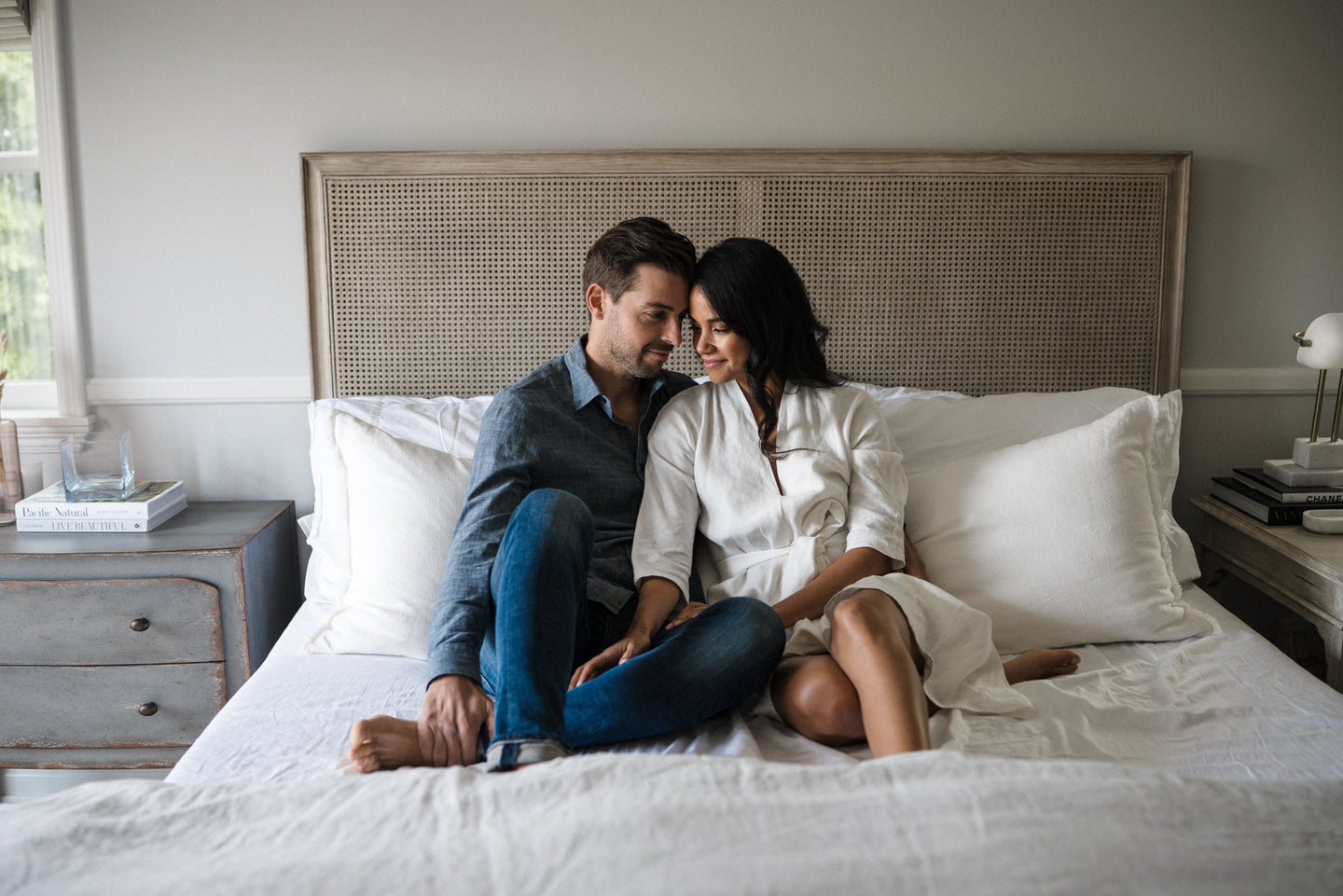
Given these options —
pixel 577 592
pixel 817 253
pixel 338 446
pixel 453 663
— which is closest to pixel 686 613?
pixel 577 592

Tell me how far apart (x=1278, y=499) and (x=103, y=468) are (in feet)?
8.44

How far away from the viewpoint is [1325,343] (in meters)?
2.00

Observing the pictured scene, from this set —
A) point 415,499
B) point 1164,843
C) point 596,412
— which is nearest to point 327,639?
point 415,499

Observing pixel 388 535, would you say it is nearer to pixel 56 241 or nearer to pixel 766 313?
pixel 766 313

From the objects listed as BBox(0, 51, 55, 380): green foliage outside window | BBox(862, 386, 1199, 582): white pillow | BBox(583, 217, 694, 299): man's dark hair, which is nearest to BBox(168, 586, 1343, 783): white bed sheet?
BBox(862, 386, 1199, 582): white pillow

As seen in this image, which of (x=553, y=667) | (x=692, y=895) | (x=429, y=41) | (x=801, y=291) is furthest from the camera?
(x=429, y=41)

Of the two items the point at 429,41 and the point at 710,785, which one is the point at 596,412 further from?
the point at 429,41

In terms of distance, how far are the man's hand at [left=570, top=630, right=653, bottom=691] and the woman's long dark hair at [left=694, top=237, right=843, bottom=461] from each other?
43 cm

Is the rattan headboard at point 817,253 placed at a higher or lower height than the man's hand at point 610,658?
higher

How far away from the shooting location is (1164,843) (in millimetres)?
861

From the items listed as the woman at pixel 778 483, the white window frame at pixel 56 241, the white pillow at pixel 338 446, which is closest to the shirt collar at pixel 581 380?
the woman at pixel 778 483

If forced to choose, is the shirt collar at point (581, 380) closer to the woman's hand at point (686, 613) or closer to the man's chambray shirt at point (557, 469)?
the man's chambray shirt at point (557, 469)

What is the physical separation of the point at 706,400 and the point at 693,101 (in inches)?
33.9

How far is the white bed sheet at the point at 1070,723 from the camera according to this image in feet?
4.11
